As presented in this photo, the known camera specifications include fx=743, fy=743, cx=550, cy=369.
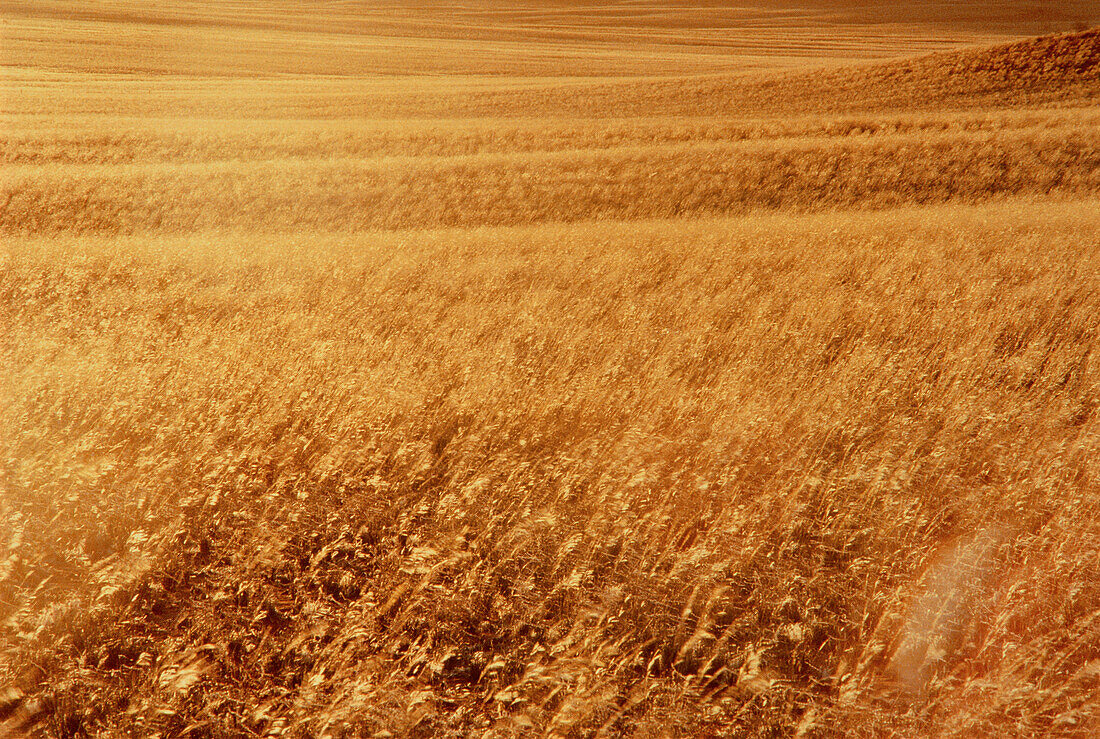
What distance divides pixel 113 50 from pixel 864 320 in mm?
49983

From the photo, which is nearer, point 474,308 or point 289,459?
point 289,459

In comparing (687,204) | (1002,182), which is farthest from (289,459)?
(1002,182)

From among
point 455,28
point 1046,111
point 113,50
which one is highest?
point 455,28

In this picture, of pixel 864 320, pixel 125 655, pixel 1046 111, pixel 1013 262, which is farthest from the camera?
pixel 1046 111

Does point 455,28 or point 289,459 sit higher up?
point 455,28

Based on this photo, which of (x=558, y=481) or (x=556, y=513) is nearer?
(x=556, y=513)

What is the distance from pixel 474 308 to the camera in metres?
7.09

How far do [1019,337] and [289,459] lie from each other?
5.44 metres

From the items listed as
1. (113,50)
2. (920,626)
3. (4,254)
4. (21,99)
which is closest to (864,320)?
(920,626)

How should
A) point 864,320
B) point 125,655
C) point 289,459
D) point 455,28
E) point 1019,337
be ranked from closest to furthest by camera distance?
→ 1. point 125,655
2. point 289,459
3. point 1019,337
4. point 864,320
5. point 455,28

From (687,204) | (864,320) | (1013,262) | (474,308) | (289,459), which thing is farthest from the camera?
(687,204)

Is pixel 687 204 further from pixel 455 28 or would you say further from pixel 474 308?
pixel 455 28

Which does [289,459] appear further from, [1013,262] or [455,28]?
[455,28]

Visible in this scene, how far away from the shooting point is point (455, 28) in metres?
67.5
